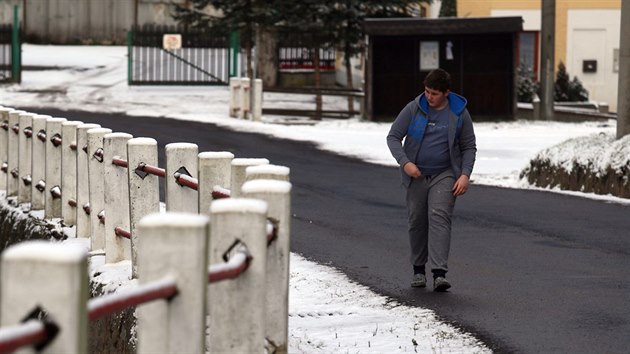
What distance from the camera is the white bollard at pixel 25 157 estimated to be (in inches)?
621

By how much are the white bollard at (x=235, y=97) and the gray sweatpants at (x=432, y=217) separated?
21158mm

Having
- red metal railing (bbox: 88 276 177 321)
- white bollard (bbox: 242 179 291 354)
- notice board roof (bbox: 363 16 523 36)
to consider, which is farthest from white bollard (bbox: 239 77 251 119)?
red metal railing (bbox: 88 276 177 321)

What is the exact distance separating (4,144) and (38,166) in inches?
88.7

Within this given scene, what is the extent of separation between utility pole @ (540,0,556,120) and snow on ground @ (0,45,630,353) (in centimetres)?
80

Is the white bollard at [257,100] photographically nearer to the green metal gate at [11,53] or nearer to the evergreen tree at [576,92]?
the green metal gate at [11,53]

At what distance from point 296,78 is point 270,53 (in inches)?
88.5

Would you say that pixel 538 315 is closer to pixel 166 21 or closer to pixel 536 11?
pixel 536 11

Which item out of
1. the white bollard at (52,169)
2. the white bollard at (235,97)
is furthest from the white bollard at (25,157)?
the white bollard at (235,97)

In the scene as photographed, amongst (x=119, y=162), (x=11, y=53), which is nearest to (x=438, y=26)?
(x=11, y=53)

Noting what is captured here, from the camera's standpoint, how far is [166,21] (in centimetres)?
5238

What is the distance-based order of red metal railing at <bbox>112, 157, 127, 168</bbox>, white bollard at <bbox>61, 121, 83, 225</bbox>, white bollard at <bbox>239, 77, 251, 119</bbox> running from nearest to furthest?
red metal railing at <bbox>112, 157, 127, 168</bbox>, white bollard at <bbox>61, 121, 83, 225</bbox>, white bollard at <bbox>239, 77, 251, 119</bbox>

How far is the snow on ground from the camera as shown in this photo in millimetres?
8727

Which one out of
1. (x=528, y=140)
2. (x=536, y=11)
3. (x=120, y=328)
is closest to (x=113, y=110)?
(x=528, y=140)

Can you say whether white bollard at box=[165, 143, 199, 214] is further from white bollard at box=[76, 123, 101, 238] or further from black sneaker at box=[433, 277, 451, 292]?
white bollard at box=[76, 123, 101, 238]
